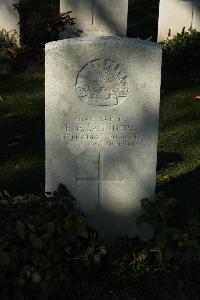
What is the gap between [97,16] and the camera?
381 inches

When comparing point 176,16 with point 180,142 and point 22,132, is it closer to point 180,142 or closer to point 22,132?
point 180,142

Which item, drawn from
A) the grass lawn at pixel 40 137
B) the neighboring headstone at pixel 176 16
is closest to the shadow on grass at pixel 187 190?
the grass lawn at pixel 40 137

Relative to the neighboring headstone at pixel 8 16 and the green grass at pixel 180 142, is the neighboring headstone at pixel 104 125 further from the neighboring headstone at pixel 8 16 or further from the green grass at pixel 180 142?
the neighboring headstone at pixel 8 16

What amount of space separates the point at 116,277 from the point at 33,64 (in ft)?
17.1

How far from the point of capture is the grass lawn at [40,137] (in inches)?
235

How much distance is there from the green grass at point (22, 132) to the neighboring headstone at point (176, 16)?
2.15 meters

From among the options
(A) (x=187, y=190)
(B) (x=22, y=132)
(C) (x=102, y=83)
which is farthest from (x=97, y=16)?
(C) (x=102, y=83)

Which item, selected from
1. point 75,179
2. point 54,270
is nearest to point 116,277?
point 54,270

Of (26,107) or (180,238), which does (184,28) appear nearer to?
(26,107)

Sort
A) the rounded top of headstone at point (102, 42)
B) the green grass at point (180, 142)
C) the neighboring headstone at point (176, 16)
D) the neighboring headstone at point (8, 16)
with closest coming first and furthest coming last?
the rounded top of headstone at point (102, 42), the green grass at point (180, 142), the neighboring headstone at point (8, 16), the neighboring headstone at point (176, 16)

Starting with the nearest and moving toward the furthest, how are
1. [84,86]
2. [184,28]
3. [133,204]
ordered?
1. [84,86]
2. [133,204]
3. [184,28]

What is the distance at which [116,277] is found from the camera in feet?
14.8

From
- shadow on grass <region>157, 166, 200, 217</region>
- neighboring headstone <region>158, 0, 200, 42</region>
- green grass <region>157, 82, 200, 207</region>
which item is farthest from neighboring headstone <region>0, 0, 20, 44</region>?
shadow on grass <region>157, 166, 200, 217</region>

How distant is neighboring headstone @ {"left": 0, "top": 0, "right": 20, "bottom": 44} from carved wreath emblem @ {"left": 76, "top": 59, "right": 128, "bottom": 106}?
17.3 feet
